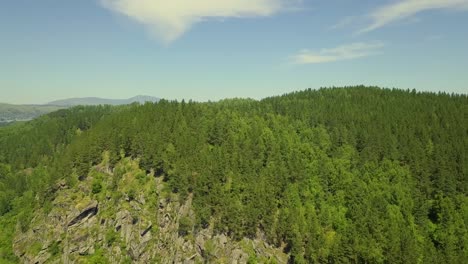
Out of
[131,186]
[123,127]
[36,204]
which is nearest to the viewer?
[131,186]

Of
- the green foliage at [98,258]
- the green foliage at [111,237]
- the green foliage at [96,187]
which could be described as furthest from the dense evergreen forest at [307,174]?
the green foliage at [98,258]

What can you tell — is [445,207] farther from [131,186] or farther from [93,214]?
[93,214]

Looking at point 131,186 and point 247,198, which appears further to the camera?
point 131,186

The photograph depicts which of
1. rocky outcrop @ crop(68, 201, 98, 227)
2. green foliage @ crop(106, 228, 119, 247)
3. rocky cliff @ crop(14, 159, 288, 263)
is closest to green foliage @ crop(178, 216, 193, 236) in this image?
rocky cliff @ crop(14, 159, 288, 263)

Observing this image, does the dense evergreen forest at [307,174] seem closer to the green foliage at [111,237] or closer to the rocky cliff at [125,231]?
the rocky cliff at [125,231]

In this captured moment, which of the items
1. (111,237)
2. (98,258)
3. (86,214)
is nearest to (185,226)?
(111,237)

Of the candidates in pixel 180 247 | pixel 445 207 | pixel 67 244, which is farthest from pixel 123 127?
pixel 445 207
